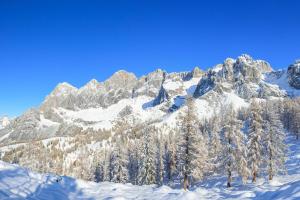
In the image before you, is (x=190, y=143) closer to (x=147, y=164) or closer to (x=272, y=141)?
(x=272, y=141)

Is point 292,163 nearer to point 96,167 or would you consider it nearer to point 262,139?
point 262,139

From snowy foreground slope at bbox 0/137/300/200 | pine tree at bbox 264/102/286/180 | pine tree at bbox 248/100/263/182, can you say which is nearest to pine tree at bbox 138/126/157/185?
pine tree at bbox 248/100/263/182

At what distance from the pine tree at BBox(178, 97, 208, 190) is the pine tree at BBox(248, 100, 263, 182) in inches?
460

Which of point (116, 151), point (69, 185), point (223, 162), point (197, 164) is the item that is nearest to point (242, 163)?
point (223, 162)

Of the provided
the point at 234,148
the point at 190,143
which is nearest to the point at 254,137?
the point at 234,148

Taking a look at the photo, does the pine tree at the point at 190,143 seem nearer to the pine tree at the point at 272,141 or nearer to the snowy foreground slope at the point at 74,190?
the snowy foreground slope at the point at 74,190

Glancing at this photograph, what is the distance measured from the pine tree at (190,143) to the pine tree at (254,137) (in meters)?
11.7

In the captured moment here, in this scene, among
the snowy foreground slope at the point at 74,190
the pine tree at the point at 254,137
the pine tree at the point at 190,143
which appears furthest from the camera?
the pine tree at the point at 254,137

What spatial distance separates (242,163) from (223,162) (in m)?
2.66

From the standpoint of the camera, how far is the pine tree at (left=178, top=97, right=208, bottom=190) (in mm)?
39031

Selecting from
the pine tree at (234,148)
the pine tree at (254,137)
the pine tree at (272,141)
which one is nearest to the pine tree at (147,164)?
the pine tree at (234,148)

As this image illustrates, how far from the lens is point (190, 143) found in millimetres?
39219

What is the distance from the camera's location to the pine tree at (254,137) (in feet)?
155

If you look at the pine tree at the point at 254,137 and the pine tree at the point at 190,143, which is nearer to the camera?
the pine tree at the point at 190,143
